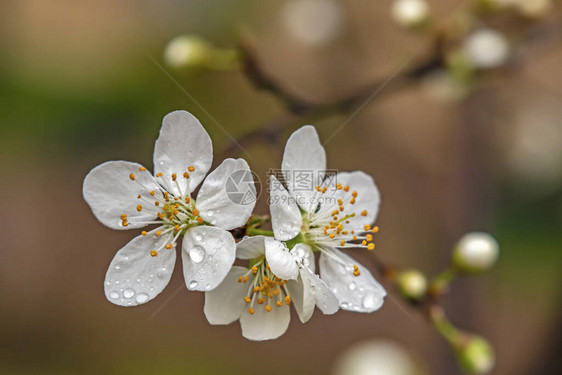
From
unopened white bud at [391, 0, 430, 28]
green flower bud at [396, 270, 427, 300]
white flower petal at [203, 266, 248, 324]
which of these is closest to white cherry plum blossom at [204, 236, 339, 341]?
white flower petal at [203, 266, 248, 324]

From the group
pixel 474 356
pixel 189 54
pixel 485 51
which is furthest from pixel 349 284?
pixel 485 51

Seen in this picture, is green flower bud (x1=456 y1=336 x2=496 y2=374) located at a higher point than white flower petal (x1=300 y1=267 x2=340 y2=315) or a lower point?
lower

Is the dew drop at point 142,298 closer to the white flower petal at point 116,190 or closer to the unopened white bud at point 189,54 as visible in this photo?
the white flower petal at point 116,190

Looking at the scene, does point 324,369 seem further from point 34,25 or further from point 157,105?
point 34,25

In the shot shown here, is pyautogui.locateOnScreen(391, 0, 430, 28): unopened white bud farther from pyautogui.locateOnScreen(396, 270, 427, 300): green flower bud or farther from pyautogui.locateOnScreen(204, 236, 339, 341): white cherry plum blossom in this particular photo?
pyautogui.locateOnScreen(204, 236, 339, 341): white cherry plum blossom

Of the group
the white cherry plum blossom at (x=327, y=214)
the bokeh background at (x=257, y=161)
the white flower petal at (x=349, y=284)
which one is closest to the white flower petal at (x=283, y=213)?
the white cherry plum blossom at (x=327, y=214)

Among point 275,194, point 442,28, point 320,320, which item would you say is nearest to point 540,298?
point 320,320

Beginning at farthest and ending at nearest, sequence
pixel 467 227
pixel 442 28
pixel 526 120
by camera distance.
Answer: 1. pixel 526 120
2. pixel 467 227
3. pixel 442 28
